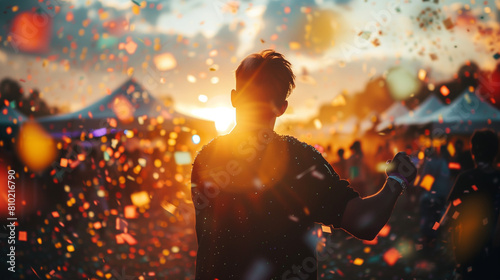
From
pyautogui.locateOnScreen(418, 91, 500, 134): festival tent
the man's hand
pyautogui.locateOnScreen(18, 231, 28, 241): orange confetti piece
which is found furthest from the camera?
pyautogui.locateOnScreen(418, 91, 500, 134): festival tent

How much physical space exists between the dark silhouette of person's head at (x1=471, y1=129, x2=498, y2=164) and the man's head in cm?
250

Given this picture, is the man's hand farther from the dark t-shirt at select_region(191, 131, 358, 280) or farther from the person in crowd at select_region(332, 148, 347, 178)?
the person in crowd at select_region(332, 148, 347, 178)

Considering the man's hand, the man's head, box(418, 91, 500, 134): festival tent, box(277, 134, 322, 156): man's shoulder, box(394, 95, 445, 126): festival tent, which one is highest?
the man's head

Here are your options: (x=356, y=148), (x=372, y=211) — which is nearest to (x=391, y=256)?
(x=356, y=148)

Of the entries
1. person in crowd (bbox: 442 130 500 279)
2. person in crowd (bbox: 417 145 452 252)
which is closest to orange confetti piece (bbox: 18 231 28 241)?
person in crowd (bbox: 417 145 452 252)

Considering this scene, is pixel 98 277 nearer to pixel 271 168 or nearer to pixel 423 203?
pixel 271 168

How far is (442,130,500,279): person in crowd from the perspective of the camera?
10.6 ft

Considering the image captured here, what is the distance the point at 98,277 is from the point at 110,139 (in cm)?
693

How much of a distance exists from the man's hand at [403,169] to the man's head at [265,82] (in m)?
0.48

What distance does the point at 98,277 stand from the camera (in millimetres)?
5863

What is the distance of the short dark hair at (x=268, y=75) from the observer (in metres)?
1.67

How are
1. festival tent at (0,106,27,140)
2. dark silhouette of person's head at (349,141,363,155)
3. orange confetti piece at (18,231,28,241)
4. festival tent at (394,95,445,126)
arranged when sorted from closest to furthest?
1. orange confetti piece at (18,231,28,241)
2. dark silhouette of person's head at (349,141,363,155)
3. festival tent at (0,106,27,140)
4. festival tent at (394,95,445,126)

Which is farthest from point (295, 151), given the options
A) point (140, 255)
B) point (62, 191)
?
point (62, 191)

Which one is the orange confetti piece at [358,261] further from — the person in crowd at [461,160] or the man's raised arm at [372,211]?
the man's raised arm at [372,211]
